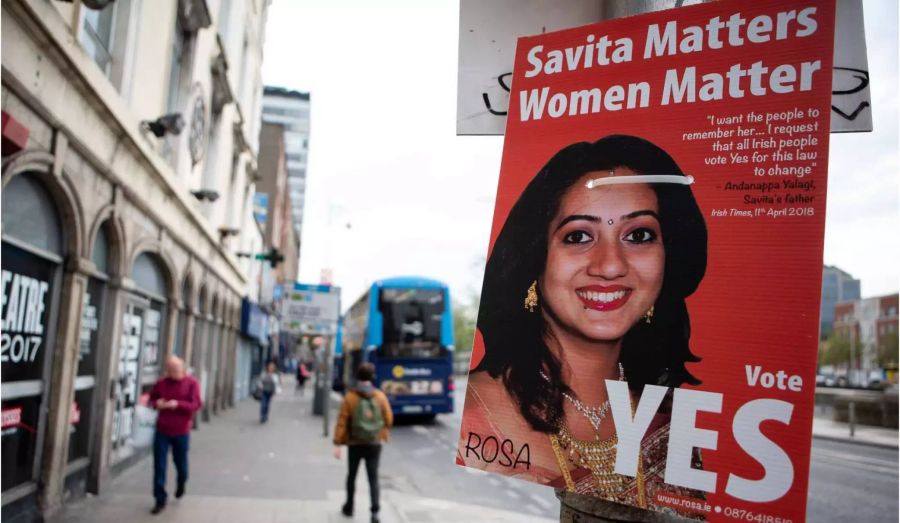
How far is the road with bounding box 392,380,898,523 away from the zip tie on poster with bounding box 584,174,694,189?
716cm

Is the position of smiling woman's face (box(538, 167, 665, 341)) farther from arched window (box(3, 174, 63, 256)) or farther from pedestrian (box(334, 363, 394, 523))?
pedestrian (box(334, 363, 394, 523))

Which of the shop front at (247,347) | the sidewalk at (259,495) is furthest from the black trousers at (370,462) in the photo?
the shop front at (247,347)

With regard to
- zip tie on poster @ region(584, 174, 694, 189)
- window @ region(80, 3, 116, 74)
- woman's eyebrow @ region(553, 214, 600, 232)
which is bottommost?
woman's eyebrow @ region(553, 214, 600, 232)

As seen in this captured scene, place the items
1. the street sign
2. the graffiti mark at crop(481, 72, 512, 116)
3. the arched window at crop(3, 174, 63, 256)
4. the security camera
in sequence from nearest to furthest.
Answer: the graffiti mark at crop(481, 72, 512, 116), the arched window at crop(3, 174, 63, 256), the security camera, the street sign

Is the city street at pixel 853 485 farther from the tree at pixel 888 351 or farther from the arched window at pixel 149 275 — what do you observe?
the tree at pixel 888 351

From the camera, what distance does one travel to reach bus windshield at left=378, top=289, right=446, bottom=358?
1919 cm

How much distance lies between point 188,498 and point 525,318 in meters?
8.05

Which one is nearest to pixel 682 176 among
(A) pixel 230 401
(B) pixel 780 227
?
(B) pixel 780 227

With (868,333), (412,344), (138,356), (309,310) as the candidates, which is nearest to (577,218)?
(138,356)

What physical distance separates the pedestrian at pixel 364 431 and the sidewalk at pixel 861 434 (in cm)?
1569

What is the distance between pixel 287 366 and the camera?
233ft

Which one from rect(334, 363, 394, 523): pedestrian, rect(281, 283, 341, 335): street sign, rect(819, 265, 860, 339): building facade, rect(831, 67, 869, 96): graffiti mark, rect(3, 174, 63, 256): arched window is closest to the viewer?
rect(831, 67, 869, 96): graffiti mark

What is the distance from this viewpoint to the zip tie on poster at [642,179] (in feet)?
6.20

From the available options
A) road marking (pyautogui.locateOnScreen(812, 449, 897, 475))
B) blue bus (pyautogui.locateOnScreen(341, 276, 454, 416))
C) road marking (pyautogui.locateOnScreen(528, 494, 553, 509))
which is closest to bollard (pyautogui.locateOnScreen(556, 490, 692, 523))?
road marking (pyautogui.locateOnScreen(528, 494, 553, 509))
